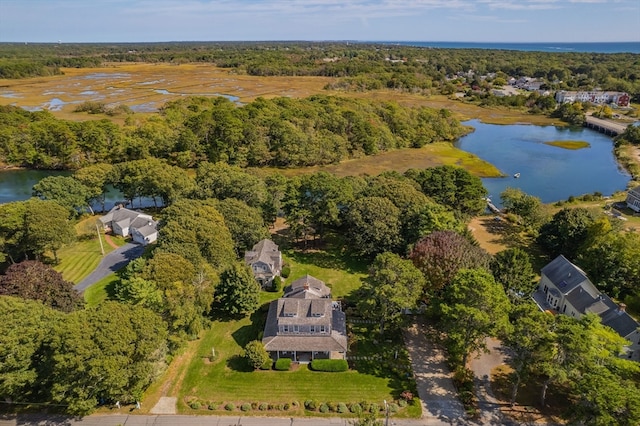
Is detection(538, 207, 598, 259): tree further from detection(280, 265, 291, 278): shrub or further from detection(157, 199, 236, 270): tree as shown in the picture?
detection(157, 199, 236, 270): tree

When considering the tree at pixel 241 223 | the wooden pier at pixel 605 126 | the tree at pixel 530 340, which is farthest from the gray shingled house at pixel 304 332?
the wooden pier at pixel 605 126

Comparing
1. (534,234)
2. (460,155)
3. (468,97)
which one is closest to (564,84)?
(468,97)

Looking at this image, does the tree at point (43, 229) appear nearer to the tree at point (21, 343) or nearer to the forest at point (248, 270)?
the forest at point (248, 270)

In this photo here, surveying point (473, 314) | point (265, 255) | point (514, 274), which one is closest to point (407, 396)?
point (473, 314)

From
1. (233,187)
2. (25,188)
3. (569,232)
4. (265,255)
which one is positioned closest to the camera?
(265,255)

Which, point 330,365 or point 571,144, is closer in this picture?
point 330,365

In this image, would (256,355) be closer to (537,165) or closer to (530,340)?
(530,340)

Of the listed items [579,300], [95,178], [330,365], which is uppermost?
[95,178]
